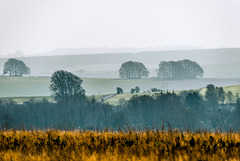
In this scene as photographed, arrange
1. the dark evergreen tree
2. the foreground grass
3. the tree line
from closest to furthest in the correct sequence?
the foreground grass < the tree line < the dark evergreen tree

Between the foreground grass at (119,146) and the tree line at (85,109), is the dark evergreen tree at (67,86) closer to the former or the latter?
the tree line at (85,109)

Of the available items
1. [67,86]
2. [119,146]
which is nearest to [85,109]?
[67,86]

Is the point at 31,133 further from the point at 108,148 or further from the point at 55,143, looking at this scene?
the point at 108,148

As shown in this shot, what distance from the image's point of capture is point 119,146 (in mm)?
13188

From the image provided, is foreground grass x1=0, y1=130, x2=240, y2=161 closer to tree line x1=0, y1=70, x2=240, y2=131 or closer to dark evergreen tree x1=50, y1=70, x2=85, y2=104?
tree line x1=0, y1=70, x2=240, y2=131

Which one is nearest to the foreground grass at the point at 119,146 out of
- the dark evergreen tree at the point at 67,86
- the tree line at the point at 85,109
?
the tree line at the point at 85,109

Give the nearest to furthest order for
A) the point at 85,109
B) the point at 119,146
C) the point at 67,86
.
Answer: the point at 119,146, the point at 67,86, the point at 85,109

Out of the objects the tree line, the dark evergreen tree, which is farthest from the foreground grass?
the dark evergreen tree

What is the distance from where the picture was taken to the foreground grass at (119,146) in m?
11.7

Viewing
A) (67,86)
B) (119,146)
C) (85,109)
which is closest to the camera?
(119,146)

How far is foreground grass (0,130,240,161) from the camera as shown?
11.7 m

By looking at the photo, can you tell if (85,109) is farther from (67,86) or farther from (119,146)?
(119,146)

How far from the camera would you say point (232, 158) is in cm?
1106

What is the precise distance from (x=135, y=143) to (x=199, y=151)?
2.04m
